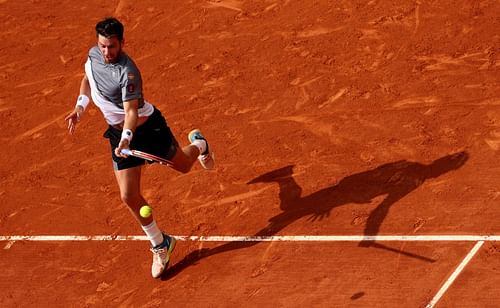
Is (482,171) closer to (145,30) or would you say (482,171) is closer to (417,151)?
(417,151)

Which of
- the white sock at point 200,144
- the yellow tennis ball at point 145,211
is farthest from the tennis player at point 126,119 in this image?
the yellow tennis ball at point 145,211

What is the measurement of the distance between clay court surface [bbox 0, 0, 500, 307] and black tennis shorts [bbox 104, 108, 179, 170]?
4.28 feet

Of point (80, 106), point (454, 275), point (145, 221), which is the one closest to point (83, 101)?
point (80, 106)

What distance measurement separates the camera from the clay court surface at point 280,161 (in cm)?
788

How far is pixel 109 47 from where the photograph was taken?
23.4 feet

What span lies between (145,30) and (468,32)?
5.55m

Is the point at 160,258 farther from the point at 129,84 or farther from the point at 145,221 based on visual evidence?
the point at 129,84

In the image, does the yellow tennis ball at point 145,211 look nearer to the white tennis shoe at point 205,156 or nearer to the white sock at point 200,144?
the white sock at point 200,144

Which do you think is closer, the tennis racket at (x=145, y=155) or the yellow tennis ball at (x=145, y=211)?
the tennis racket at (x=145, y=155)

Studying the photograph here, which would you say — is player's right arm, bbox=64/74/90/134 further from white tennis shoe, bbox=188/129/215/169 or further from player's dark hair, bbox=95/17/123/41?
white tennis shoe, bbox=188/129/215/169

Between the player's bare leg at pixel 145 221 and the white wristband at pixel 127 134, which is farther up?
the white wristband at pixel 127 134

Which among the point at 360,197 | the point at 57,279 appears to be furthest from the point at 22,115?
the point at 360,197

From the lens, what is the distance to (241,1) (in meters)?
13.2

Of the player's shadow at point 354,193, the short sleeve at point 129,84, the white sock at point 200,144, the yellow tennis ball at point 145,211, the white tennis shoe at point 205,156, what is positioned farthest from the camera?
the white tennis shoe at point 205,156
